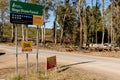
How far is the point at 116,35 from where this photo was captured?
79.1 meters

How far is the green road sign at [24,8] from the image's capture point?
15320mm

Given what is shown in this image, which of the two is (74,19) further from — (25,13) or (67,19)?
(25,13)

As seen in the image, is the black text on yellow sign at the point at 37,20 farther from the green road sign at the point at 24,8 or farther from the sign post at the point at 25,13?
the green road sign at the point at 24,8

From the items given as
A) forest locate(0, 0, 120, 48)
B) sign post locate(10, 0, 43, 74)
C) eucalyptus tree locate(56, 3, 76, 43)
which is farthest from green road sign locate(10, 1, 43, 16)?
eucalyptus tree locate(56, 3, 76, 43)

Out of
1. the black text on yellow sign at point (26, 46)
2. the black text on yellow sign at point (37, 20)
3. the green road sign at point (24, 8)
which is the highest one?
the green road sign at point (24, 8)

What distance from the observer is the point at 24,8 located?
1585cm

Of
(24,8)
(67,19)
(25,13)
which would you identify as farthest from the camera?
(67,19)

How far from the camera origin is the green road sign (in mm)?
15320

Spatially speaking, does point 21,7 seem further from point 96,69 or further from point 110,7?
point 110,7

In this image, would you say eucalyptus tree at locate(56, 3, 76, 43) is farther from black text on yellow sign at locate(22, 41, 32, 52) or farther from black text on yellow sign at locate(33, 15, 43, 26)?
black text on yellow sign at locate(22, 41, 32, 52)

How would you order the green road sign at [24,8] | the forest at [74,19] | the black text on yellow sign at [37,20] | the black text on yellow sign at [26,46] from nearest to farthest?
1. the green road sign at [24,8]
2. the black text on yellow sign at [26,46]
3. the black text on yellow sign at [37,20]
4. the forest at [74,19]

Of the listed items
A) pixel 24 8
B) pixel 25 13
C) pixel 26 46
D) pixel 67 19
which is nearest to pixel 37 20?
pixel 25 13

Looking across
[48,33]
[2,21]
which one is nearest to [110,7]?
[2,21]

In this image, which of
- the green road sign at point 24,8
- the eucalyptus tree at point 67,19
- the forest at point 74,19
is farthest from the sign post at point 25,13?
the eucalyptus tree at point 67,19
